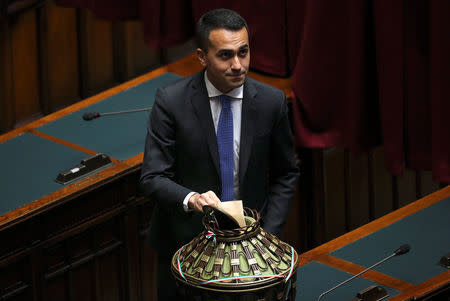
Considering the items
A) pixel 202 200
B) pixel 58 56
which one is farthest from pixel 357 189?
pixel 202 200

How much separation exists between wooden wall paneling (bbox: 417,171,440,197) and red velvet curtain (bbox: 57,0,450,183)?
31.3 inches

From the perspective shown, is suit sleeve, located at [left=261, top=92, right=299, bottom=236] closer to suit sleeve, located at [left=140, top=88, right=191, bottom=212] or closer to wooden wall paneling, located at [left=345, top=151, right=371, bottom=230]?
suit sleeve, located at [left=140, top=88, right=191, bottom=212]

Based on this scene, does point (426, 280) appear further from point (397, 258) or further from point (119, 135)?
point (119, 135)

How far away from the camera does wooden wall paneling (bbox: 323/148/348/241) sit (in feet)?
17.1

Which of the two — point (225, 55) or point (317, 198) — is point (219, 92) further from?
point (317, 198)

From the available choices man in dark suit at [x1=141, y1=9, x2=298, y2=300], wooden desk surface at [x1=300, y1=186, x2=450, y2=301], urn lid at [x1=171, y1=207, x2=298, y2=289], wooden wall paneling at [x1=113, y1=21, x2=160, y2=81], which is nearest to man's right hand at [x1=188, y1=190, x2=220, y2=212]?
urn lid at [x1=171, y1=207, x2=298, y2=289]

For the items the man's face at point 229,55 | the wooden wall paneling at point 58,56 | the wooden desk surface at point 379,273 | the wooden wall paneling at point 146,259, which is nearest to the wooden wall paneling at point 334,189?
the wooden desk surface at point 379,273

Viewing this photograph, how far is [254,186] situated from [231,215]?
551 mm

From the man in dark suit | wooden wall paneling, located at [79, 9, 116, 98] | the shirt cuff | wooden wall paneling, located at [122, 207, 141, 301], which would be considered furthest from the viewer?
wooden wall paneling, located at [79, 9, 116, 98]

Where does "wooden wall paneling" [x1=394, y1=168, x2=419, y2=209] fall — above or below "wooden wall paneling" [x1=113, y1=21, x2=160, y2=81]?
below

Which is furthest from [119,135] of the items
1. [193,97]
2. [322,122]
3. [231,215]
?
[231,215]

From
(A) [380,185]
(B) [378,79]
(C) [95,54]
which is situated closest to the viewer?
(B) [378,79]

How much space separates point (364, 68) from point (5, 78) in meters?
1.96

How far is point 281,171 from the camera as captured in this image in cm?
346
